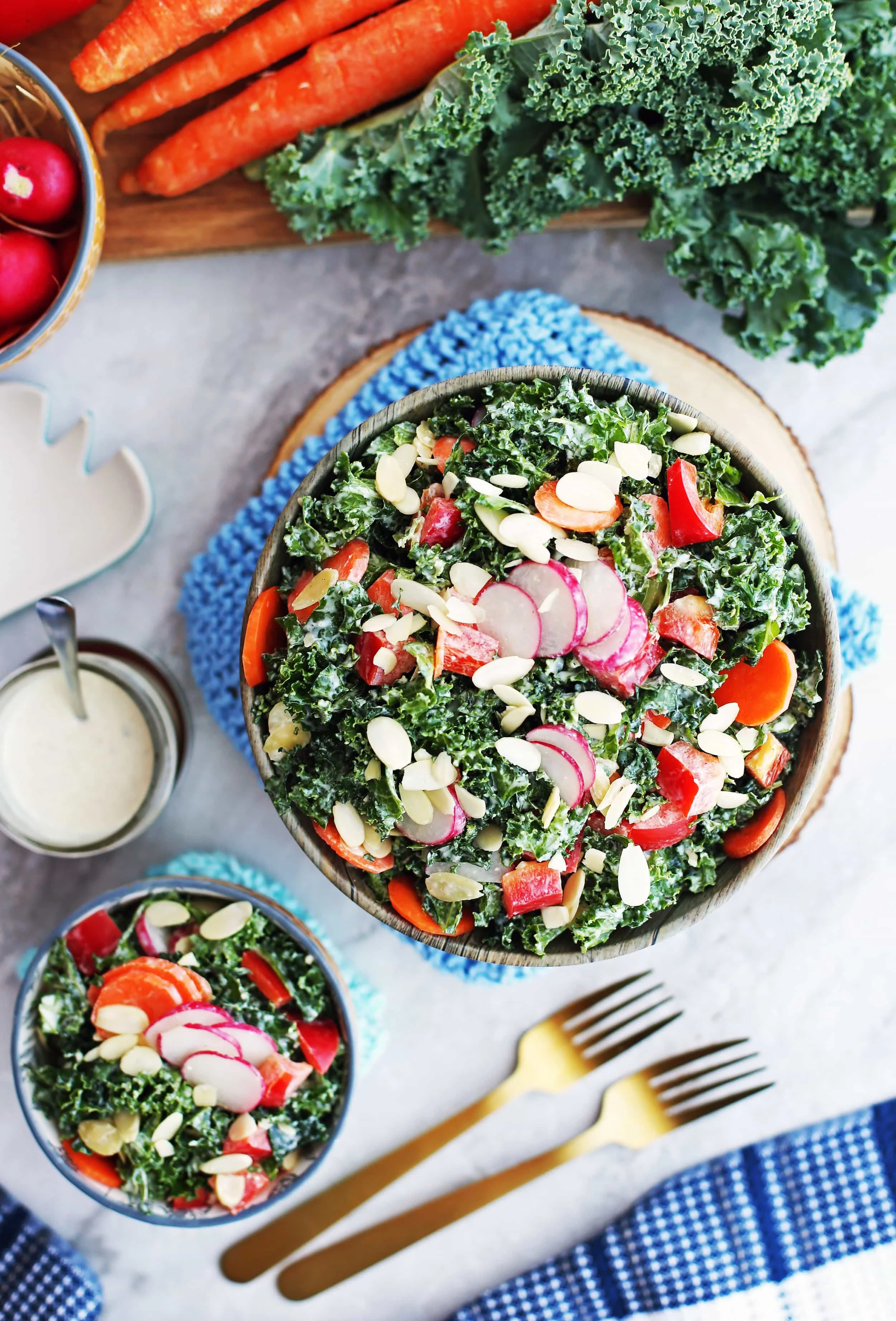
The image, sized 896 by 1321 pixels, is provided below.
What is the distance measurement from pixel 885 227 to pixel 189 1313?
8.90ft

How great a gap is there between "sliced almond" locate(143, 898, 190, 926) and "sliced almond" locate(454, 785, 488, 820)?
0.73 m

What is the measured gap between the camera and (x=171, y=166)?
1986 millimetres

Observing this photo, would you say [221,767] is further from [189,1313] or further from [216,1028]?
[189,1313]

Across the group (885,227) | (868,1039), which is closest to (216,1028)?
(868,1039)

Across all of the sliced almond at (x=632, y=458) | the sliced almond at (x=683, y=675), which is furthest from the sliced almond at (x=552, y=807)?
the sliced almond at (x=632, y=458)

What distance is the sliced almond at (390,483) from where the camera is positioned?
153cm

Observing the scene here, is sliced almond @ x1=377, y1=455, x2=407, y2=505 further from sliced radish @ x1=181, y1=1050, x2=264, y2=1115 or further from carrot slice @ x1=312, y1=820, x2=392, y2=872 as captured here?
sliced radish @ x1=181, y1=1050, x2=264, y2=1115

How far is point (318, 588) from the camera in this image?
147 cm

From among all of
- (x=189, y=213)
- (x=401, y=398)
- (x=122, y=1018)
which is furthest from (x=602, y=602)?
(x=189, y=213)

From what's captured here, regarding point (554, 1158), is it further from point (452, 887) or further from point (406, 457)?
point (406, 457)

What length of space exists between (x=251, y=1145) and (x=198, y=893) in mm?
468

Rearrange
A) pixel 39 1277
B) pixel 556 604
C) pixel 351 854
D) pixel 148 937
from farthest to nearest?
pixel 39 1277 → pixel 148 937 → pixel 351 854 → pixel 556 604

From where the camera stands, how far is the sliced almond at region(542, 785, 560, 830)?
1.42 meters

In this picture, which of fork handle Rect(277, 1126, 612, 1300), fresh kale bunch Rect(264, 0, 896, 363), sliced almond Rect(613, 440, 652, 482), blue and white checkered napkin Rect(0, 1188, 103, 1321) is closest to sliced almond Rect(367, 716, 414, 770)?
sliced almond Rect(613, 440, 652, 482)
